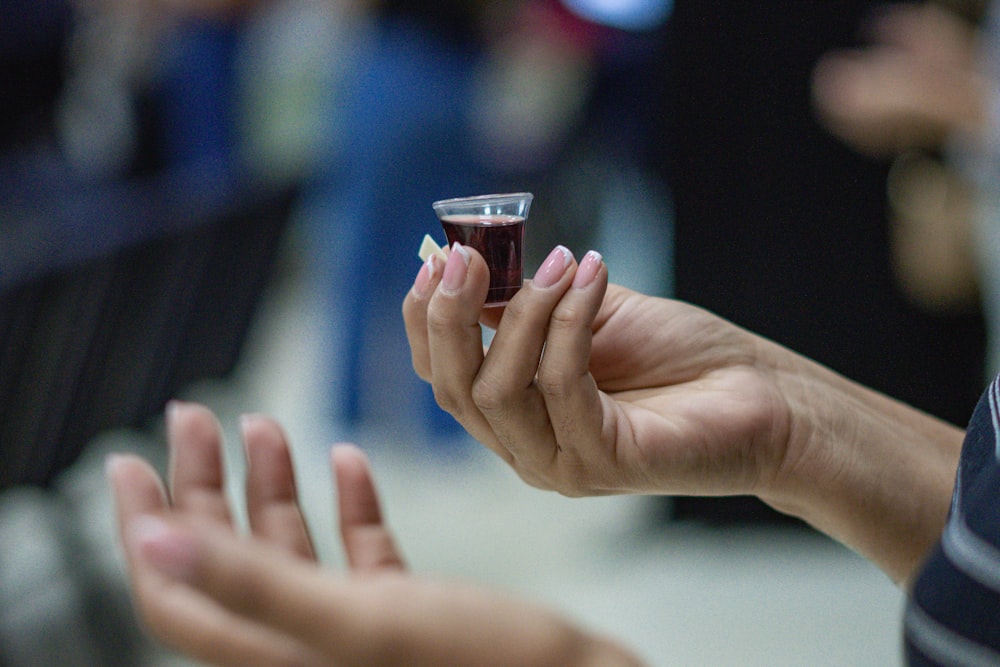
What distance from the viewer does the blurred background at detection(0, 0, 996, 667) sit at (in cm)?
237

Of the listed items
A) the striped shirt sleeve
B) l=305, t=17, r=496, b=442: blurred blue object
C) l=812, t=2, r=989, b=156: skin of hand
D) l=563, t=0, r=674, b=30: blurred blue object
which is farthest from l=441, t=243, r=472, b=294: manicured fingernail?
l=563, t=0, r=674, b=30: blurred blue object

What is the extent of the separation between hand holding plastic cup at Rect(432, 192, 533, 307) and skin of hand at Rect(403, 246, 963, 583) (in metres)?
0.03

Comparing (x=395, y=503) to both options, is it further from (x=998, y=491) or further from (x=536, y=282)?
(x=998, y=491)

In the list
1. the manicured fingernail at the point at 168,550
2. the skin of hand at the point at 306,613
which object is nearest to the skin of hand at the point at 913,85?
the skin of hand at the point at 306,613

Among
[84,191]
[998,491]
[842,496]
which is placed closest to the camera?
[998,491]

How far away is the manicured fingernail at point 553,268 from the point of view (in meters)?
0.91

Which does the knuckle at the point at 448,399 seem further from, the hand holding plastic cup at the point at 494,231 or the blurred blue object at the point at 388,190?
the blurred blue object at the point at 388,190

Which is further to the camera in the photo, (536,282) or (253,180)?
(253,180)

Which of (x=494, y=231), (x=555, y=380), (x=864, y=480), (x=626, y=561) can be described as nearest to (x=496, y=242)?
(x=494, y=231)

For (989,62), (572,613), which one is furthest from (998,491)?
(572,613)

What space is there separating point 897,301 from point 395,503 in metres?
1.69

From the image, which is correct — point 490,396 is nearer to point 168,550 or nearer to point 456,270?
point 456,270

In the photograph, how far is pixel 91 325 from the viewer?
239 centimetres

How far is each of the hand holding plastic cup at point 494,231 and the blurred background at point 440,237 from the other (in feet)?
4.83
